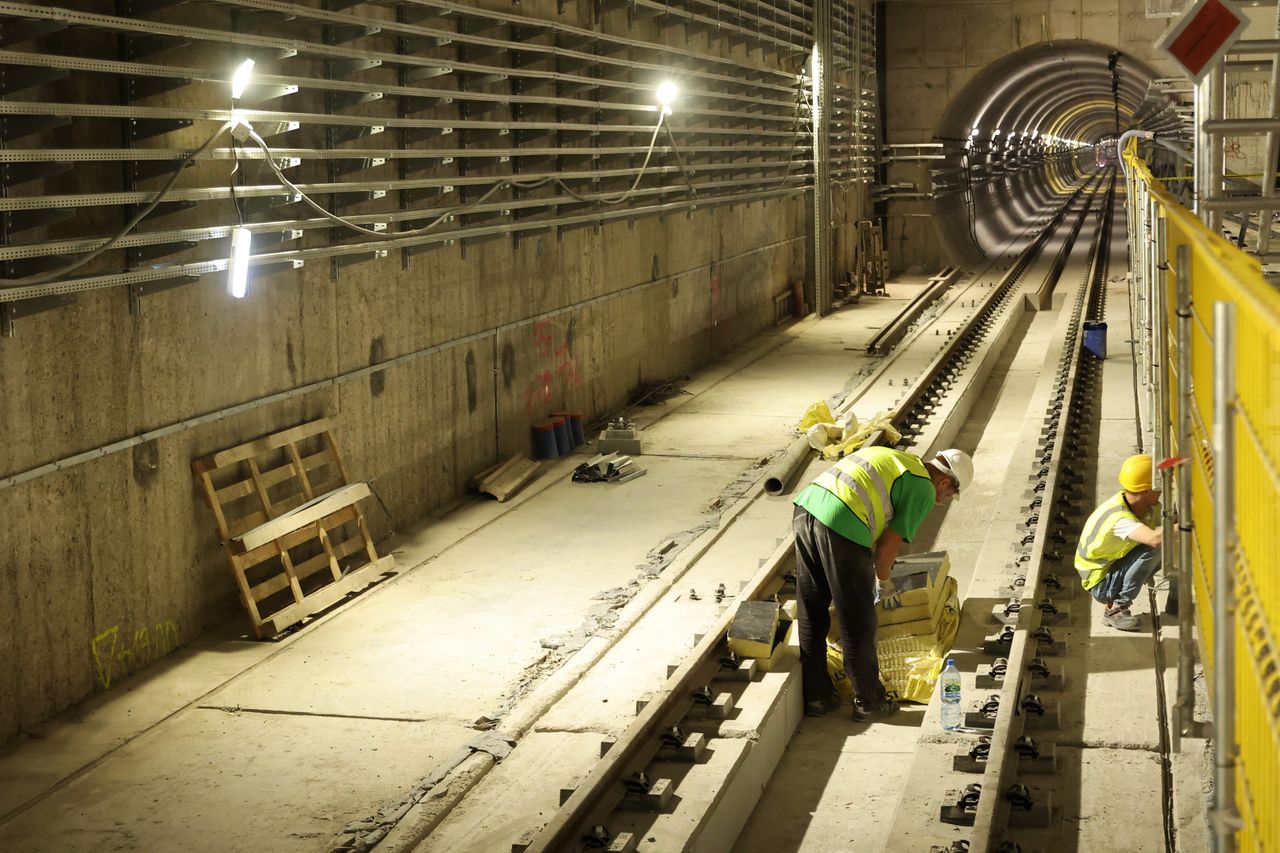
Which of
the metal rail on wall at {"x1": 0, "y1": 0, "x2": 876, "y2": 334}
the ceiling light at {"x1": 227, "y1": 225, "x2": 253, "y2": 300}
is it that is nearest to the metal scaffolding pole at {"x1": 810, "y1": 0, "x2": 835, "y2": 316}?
the metal rail on wall at {"x1": 0, "y1": 0, "x2": 876, "y2": 334}

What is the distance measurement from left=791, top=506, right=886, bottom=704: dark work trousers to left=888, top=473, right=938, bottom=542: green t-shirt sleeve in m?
0.22

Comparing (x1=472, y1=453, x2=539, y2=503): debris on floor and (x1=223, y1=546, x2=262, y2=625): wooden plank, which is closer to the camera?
(x1=223, y1=546, x2=262, y2=625): wooden plank

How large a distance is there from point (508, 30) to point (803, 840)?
26.3 feet

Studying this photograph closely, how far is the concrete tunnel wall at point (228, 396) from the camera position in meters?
7.14

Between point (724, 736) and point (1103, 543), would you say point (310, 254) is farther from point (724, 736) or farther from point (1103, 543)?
point (1103, 543)

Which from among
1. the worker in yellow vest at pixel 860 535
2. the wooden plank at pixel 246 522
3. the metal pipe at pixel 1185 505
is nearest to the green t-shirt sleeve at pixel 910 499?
the worker in yellow vest at pixel 860 535

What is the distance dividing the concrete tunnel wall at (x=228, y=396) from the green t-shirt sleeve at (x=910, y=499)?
12.5ft

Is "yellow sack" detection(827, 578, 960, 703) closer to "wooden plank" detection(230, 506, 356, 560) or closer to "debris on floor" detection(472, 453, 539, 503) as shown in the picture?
"wooden plank" detection(230, 506, 356, 560)

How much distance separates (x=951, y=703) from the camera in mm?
6684

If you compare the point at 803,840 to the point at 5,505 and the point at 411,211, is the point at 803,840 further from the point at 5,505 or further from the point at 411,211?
the point at 411,211

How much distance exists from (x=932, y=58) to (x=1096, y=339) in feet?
44.5

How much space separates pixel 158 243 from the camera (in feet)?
25.4

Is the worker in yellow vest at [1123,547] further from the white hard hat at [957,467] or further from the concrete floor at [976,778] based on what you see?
the white hard hat at [957,467]

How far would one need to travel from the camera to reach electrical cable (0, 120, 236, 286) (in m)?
6.82
